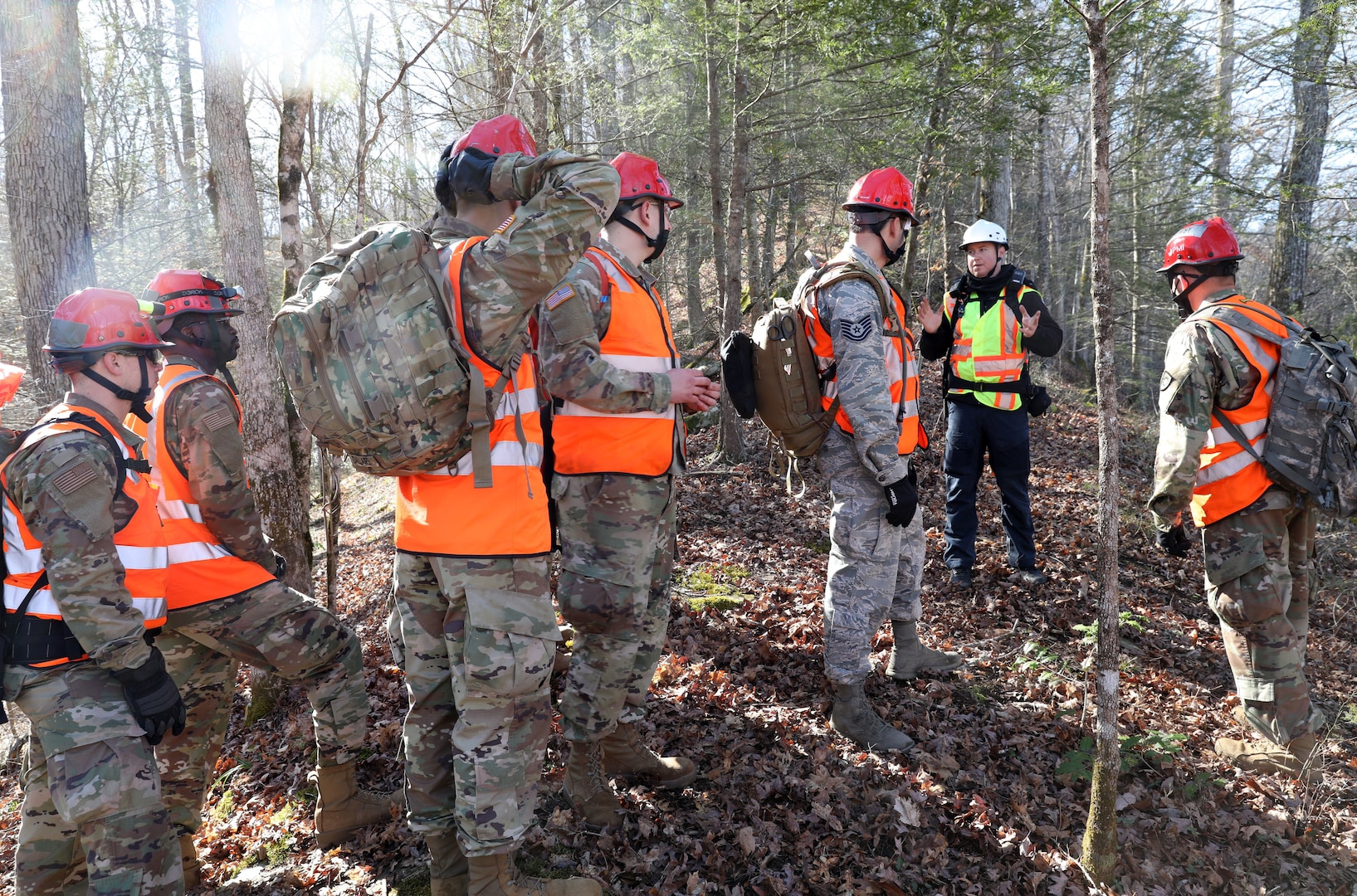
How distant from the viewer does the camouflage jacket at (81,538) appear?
262cm

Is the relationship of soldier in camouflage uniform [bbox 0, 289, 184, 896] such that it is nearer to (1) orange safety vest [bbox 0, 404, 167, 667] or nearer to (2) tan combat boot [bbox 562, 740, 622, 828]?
(1) orange safety vest [bbox 0, 404, 167, 667]

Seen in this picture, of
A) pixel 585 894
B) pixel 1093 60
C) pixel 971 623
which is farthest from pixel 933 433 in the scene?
pixel 585 894

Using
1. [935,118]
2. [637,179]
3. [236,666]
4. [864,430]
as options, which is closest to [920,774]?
[864,430]

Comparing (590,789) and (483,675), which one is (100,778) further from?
(590,789)

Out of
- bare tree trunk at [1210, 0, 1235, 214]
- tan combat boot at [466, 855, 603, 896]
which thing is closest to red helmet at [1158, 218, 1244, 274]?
tan combat boot at [466, 855, 603, 896]

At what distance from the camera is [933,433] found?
35.3ft

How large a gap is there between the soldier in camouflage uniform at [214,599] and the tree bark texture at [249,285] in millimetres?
1652

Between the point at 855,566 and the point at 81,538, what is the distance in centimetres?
358

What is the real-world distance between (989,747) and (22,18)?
10970mm

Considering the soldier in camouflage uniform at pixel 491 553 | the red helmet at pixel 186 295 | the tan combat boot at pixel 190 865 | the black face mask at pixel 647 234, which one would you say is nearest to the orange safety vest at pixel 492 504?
the soldier in camouflage uniform at pixel 491 553

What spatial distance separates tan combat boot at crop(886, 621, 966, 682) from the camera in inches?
186

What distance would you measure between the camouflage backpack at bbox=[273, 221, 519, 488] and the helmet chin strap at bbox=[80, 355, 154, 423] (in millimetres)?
1116

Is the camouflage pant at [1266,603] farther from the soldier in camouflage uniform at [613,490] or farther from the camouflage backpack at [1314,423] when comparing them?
the soldier in camouflage uniform at [613,490]

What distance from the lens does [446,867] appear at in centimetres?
284
